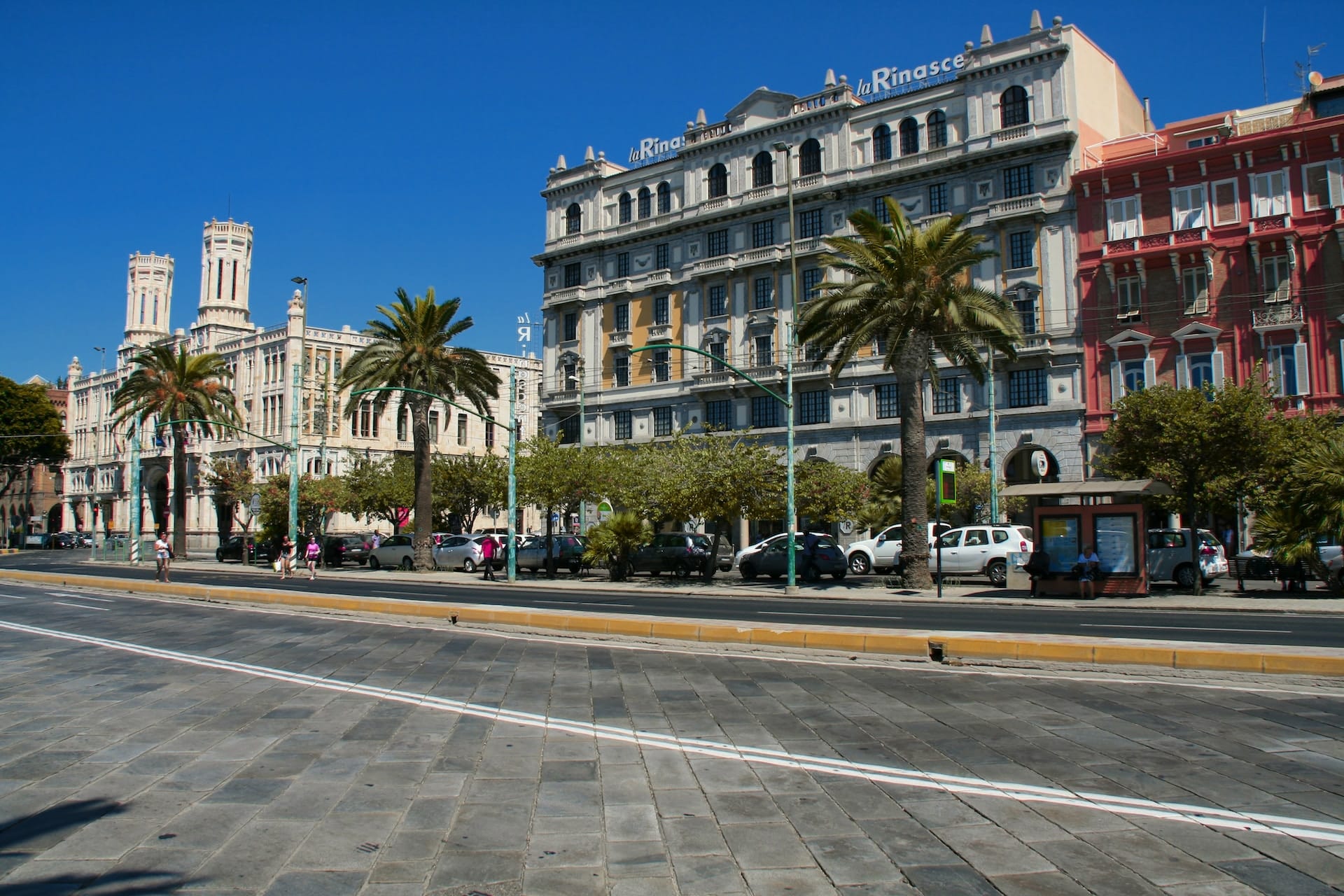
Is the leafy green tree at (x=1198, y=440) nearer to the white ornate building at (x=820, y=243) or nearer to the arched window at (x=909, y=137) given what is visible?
the white ornate building at (x=820, y=243)

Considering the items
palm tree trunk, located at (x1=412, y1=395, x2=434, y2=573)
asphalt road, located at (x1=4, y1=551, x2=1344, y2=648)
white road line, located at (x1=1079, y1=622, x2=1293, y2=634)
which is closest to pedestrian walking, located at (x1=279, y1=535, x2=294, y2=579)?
asphalt road, located at (x1=4, y1=551, x2=1344, y2=648)

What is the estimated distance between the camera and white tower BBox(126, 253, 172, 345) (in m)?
96.4

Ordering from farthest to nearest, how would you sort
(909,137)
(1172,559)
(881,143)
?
(881,143), (909,137), (1172,559)

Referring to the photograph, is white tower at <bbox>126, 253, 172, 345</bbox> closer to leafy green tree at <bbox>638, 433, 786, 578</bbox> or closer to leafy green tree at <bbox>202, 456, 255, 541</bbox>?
leafy green tree at <bbox>202, 456, 255, 541</bbox>

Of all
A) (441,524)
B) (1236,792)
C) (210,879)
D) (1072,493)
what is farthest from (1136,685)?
(441,524)

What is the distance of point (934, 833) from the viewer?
6.03m

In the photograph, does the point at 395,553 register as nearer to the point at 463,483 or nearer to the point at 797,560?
the point at 463,483

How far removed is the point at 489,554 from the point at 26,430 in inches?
2775

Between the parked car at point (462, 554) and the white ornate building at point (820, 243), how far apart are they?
12.6m

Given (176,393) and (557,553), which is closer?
(557,553)

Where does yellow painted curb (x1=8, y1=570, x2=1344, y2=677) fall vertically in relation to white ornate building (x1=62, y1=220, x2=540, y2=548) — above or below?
below

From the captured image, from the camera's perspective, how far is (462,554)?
43.5 meters

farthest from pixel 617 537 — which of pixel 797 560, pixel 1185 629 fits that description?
pixel 1185 629

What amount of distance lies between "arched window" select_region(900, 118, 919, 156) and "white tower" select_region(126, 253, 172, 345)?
79100 mm
